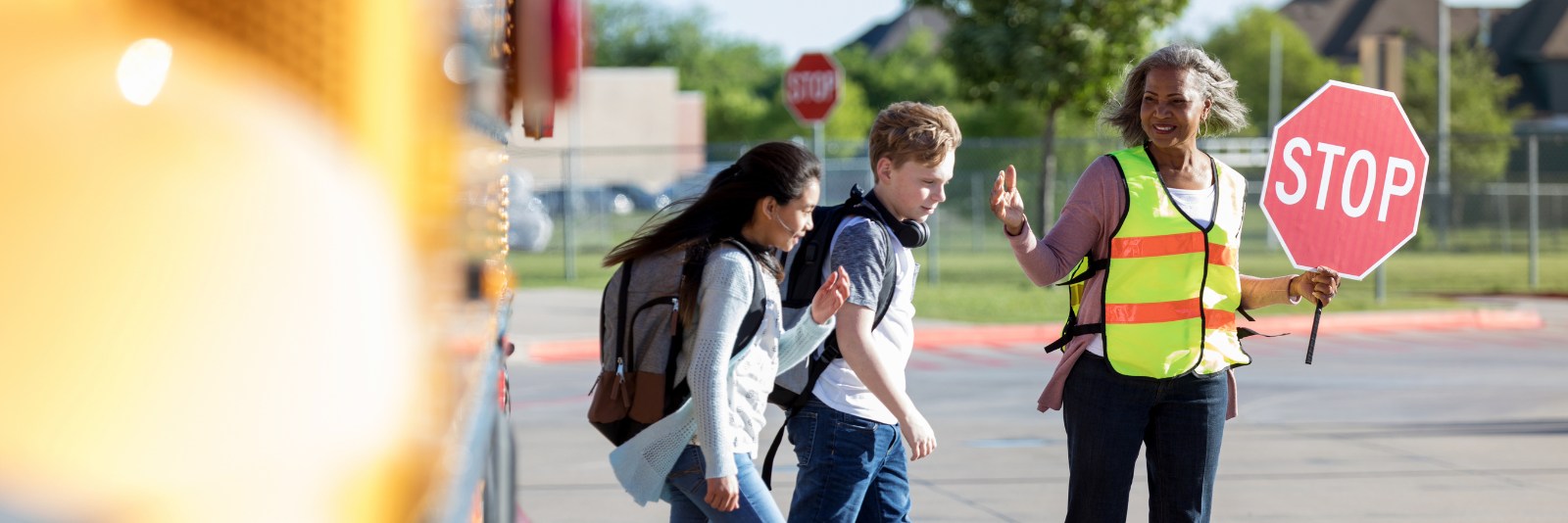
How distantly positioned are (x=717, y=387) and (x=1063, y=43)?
Answer: 17.3 meters

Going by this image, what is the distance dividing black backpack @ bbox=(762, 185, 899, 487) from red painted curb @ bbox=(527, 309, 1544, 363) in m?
9.55

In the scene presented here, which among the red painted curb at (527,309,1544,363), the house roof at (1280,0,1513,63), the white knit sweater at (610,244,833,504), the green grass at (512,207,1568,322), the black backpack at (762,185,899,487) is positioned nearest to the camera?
the white knit sweater at (610,244,833,504)

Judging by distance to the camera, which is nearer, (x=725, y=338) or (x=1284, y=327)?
(x=725, y=338)

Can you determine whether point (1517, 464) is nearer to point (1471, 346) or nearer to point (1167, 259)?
point (1167, 259)

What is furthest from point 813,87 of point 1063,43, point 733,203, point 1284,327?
point 733,203

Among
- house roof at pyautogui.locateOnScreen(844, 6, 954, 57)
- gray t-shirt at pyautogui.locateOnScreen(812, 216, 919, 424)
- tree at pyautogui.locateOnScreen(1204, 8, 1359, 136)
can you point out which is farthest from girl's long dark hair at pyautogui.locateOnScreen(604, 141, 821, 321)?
house roof at pyautogui.locateOnScreen(844, 6, 954, 57)

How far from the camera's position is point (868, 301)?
4.20 meters

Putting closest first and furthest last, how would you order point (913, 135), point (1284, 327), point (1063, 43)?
1. point (913, 135)
2. point (1284, 327)
3. point (1063, 43)

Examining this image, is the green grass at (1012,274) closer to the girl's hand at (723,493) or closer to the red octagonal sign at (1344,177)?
the red octagonal sign at (1344,177)

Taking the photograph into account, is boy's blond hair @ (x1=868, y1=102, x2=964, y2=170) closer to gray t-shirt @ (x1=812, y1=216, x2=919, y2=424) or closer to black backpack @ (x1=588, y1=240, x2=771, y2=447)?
gray t-shirt @ (x1=812, y1=216, x2=919, y2=424)

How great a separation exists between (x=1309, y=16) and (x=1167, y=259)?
8596 centimetres

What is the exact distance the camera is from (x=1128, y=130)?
4.34 m

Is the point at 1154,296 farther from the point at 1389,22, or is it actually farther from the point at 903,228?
the point at 1389,22

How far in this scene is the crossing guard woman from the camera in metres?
4.07
